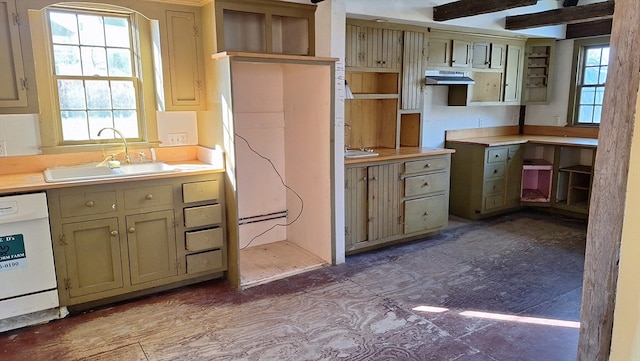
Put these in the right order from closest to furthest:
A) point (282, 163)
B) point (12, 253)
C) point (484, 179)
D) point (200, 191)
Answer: point (12, 253)
point (200, 191)
point (282, 163)
point (484, 179)

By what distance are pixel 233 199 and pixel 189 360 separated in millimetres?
1210

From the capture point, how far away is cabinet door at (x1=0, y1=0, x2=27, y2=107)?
2.85 m

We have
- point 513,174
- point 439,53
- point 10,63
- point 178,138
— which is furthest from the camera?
point 513,174

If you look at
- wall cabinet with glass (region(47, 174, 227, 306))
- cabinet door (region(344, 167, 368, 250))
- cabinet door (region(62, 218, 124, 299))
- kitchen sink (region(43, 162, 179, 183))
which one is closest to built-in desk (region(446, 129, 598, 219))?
cabinet door (region(344, 167, 368, 250))

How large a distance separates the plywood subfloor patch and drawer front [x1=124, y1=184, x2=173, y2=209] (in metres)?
0.88

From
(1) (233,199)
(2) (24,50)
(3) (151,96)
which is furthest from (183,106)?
(2) (24,50)

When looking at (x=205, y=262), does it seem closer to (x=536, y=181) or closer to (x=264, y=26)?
(x=264, y=26)

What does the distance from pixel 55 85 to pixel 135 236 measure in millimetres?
1244

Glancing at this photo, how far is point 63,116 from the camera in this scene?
3303 millimetres

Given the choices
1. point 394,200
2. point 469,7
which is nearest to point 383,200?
point 394,200

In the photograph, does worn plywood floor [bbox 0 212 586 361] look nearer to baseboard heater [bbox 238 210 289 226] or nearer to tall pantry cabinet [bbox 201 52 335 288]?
tall pantry cabinet [bbox 201 52 335 288]

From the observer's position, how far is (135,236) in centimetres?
313

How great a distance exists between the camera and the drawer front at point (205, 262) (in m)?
3.37

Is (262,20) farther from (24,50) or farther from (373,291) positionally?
(373,291)
